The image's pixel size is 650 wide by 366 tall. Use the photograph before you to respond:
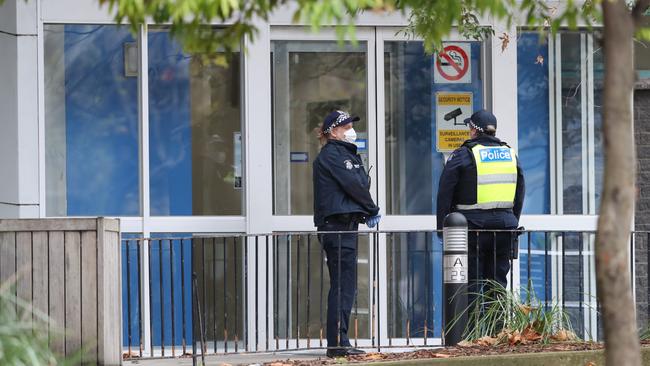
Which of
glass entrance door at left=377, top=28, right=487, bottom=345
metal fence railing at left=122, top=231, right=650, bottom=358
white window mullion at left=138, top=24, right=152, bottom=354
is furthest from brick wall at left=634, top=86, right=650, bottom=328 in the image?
white window mullion at left=138, top=24, right=152, bottom=354

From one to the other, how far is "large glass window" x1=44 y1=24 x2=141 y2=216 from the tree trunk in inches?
263

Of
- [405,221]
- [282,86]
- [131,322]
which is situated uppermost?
[282,86]

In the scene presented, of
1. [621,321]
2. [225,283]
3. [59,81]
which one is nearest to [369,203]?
[225,283]

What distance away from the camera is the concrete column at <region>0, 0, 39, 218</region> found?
11.7m

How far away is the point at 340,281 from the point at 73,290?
2476 mm

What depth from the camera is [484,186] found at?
10.1 m

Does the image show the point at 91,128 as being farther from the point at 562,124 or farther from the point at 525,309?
the point at 525,309

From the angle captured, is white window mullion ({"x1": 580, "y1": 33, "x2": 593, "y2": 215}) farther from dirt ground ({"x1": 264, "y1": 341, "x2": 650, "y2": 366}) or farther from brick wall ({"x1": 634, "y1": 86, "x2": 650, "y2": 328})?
dirt ground ({"x1": 264, "y1": 341, "x2": 650, "y2": 366})

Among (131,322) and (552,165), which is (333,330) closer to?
(131,322)

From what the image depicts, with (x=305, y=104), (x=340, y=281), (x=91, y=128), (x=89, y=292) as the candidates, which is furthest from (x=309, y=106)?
(x=89, y=292)

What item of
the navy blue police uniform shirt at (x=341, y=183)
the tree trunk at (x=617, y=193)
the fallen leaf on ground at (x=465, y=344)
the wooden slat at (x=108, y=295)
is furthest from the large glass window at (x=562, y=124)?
the tree trunk at (x=617, y=193)

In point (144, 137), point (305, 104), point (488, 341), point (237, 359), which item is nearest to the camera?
point (488, 341)

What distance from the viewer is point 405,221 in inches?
473

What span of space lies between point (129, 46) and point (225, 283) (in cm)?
228
